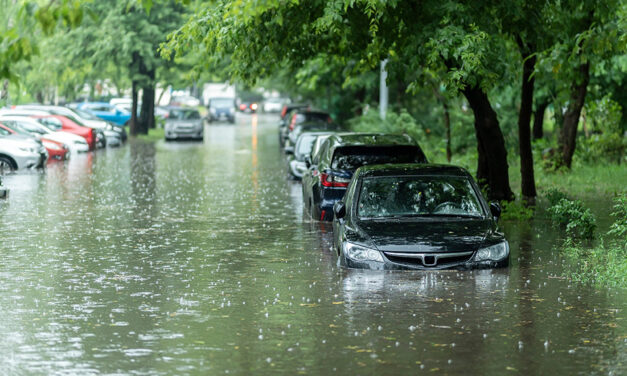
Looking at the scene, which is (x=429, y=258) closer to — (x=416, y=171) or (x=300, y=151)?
(x=416, y=171)

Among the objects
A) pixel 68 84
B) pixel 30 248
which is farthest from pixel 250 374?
pixel 68 84

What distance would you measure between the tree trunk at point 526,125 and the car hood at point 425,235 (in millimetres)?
9168

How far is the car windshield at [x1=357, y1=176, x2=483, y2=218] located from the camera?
13.7 m

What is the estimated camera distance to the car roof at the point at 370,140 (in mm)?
18795

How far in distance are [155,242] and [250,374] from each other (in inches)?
344

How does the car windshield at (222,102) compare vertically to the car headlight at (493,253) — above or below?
above

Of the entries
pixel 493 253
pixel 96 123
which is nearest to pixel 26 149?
pixel 96 123

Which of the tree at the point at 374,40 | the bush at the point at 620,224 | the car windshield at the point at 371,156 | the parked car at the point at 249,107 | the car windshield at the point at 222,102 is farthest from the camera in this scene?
the parked car at the point at 249,107

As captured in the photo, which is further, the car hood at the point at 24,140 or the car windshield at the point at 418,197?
the car hood at the point at 24,140

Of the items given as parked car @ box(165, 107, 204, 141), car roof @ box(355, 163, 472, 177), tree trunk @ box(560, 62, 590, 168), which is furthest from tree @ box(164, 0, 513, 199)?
parked car @ box(165, 107, 204, 141)

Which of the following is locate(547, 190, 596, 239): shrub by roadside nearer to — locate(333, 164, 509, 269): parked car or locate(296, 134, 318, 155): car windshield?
locate(333, 164, 509, 269): parked car

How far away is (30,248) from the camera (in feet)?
52.9

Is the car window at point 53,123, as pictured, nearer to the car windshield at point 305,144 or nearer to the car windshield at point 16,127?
the car windshield at point 16,127

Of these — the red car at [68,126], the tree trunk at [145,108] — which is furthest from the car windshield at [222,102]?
the red car at [68,126]
